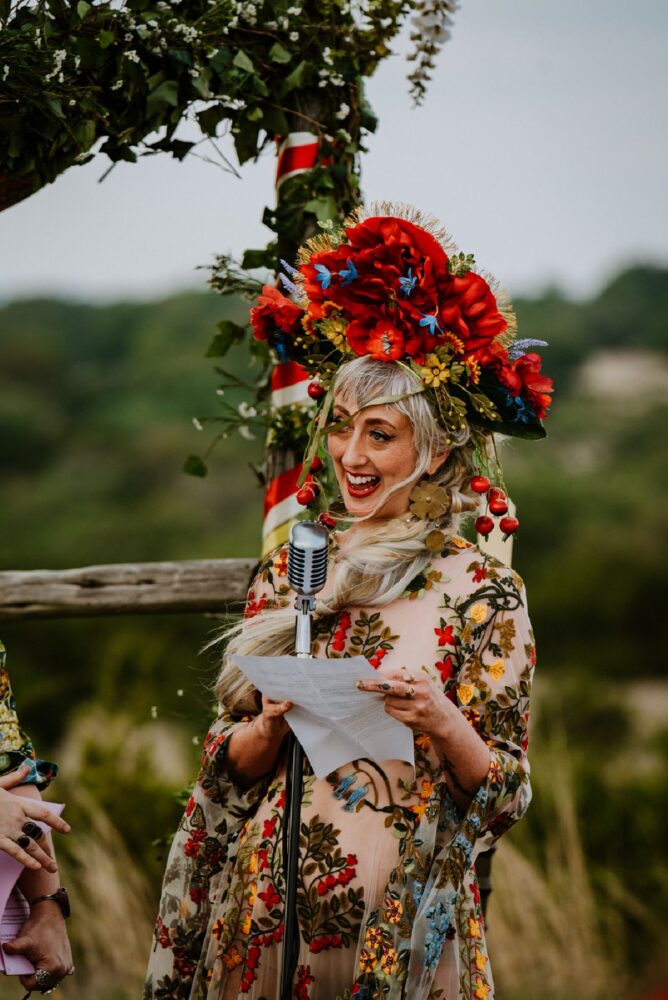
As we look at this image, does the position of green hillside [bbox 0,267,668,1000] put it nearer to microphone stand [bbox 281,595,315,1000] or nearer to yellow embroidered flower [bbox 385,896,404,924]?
yellow embroidered flower [bbox 385,896,404,924]

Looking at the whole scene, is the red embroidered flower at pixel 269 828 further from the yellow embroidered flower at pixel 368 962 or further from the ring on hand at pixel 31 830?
the ring on hand at pixel 31 830

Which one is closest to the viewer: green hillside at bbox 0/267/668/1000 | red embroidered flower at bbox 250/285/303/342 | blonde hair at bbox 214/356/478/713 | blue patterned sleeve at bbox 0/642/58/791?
blonde hair at bbox 214/356/478/713

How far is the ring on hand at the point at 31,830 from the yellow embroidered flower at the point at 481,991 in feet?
2.83

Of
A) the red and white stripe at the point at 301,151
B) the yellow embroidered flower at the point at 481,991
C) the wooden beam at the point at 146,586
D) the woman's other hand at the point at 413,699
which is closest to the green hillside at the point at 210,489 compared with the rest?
the wooden beam at the point at 146,586

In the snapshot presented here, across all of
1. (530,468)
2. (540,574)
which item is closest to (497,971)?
(540,574)

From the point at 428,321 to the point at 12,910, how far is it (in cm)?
139

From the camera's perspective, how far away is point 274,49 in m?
3.09

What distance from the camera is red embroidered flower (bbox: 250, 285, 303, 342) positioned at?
2531 millimetres

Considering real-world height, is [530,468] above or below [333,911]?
below

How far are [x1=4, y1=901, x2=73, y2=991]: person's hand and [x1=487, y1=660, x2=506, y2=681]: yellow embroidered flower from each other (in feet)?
3.18

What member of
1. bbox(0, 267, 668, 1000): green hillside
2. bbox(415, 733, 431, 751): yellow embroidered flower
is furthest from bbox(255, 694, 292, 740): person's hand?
bbox(0, 267, 668, 1000): green hillside

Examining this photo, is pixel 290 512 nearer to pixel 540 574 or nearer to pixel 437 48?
pixel 437 48

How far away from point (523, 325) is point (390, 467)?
17733mm

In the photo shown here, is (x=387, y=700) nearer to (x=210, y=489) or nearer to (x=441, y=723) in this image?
(x=441, y=723)
